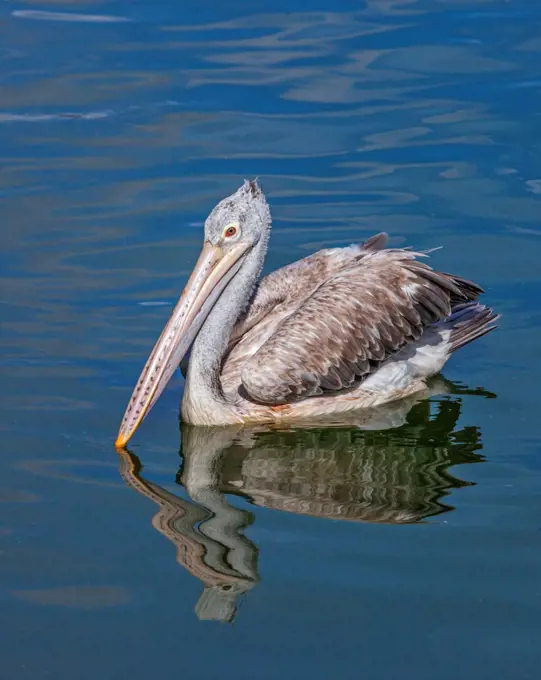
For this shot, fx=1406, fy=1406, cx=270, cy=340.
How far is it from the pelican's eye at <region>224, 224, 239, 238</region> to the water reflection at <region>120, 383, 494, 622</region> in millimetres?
1138

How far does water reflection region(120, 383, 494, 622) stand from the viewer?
668 cm

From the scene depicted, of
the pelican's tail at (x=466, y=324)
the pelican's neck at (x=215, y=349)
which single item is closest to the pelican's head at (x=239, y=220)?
the pelican's neck at (x=215, y=349)

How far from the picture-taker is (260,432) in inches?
324

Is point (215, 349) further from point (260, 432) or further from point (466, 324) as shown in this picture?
point (466, 324)

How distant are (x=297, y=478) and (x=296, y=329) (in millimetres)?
1174

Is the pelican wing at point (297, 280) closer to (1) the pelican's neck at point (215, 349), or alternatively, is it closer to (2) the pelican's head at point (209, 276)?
(1) the pelican's neck at point (215, 349)

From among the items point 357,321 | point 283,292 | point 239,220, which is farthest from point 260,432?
point 239,220

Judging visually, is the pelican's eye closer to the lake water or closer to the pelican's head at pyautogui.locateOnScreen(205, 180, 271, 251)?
the pelican's head at pyautogui.locateOnScreen(205, 180, 271, 251)

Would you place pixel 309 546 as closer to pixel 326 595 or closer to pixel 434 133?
pixel 326 595

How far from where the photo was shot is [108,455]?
7.70 metres

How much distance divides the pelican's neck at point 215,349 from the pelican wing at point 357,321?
0.20m

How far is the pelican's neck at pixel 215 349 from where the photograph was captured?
26.6ft

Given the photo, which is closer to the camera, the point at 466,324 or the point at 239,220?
the point at 239,220

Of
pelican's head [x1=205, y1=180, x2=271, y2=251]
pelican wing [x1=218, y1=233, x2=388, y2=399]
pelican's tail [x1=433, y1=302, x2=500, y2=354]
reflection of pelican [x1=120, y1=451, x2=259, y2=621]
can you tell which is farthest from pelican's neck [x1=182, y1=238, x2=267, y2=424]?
pelican's tail [x1=433, y1=302, x2=500, y2=354]
